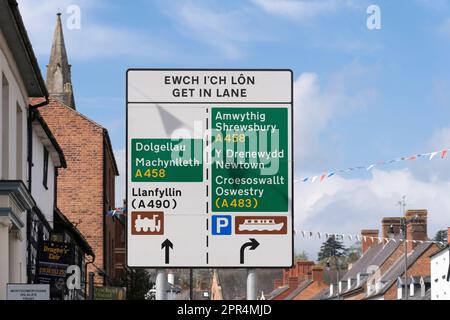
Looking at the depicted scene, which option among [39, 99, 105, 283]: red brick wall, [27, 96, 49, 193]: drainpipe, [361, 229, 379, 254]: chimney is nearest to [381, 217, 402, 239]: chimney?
[361, 229, 379, 254]: chimney

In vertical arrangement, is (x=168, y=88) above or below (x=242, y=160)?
above

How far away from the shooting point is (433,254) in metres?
72.5

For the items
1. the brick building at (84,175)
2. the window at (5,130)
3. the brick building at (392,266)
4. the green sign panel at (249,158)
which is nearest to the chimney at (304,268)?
the brick building at (392,266)

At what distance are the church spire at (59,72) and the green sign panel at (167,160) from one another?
166 ft

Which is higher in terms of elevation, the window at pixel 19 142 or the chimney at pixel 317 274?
the window at pixel 19 142

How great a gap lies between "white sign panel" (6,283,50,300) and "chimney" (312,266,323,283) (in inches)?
3581

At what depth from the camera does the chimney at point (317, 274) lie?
109m

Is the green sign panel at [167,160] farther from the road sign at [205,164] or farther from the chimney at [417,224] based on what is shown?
the chimney at [417,224]

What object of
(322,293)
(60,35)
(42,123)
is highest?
(60,35)

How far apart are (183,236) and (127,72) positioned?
1400mm

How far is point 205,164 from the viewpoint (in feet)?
29.0

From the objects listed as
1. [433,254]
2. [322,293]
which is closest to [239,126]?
[433,254]

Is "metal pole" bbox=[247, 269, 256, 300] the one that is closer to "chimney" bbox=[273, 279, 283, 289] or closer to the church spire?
the church spire
